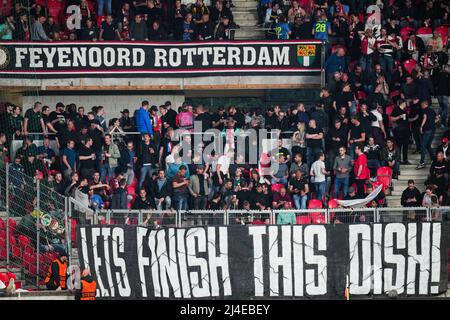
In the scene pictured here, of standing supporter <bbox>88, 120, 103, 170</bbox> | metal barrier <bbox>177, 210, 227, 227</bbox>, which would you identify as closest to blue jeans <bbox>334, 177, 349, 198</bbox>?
metal barrier <bbox>177, 210, 227, 227</bbox>

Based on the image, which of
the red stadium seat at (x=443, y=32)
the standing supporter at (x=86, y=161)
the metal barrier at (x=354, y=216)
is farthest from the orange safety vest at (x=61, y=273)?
the red stadium seat at (x=443, y=32)

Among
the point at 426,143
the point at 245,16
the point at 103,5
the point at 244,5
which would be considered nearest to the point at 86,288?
the point at 426,143

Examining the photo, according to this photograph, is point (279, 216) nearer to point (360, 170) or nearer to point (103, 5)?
point (360, 170)

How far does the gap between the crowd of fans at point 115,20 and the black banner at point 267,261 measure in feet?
25.8

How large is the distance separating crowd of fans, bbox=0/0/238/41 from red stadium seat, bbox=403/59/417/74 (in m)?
4.30

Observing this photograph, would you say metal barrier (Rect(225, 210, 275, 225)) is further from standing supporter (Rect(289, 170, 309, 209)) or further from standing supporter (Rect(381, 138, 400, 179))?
standing supporter (Rect(381, 138, 400, 179))

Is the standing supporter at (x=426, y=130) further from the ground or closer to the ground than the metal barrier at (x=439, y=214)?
further from the ground

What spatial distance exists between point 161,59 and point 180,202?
5.02 m

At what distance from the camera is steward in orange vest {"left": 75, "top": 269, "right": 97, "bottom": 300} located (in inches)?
1170

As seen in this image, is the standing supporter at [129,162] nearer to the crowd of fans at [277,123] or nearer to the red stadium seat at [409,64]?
the crowd of fans at [277,123]

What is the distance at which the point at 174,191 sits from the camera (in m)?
33.4

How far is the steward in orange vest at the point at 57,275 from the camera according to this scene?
30.2 m
